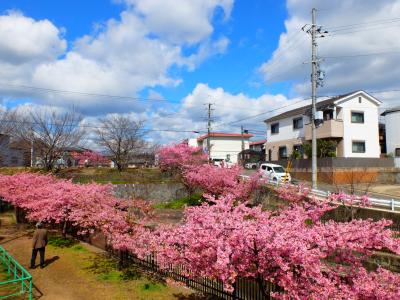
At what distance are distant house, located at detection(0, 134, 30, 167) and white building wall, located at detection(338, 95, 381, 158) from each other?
31.7 m

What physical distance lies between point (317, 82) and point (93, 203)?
16.8 metres

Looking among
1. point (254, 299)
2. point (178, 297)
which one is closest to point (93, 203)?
point (178, 297)

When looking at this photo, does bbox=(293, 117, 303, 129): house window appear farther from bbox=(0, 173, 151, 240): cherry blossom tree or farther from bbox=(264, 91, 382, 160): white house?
bbox=(0, 173, 151, 240): cherry blossom tree

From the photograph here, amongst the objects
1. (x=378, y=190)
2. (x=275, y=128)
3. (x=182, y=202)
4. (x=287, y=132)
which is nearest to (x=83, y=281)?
(x=182, y=202)

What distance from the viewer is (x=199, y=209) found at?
7.92 m

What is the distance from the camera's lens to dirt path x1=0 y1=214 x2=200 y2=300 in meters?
11.0

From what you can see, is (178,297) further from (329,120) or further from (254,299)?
(329,120)

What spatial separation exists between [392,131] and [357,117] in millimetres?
6106

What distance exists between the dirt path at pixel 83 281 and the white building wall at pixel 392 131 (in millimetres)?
33075

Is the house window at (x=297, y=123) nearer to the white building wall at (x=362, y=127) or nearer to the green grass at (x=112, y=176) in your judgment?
the white building wall at (x=362, y=127)

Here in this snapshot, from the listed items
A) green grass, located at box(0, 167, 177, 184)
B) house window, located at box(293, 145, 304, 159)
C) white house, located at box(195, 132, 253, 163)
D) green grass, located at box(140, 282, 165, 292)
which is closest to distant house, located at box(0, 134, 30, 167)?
green grass, located at box(0, 167, 177, 184)

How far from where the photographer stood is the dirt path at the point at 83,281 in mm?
10961

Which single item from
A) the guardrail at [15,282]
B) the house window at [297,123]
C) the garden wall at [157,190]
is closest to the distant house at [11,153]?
the garden wall at [157,190]

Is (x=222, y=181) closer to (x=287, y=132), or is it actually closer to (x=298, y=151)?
(x=298, y=151)
